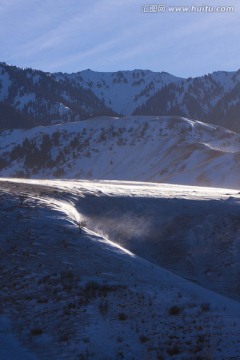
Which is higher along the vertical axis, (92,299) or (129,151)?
(129,151)

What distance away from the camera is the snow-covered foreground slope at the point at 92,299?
36.4 feet

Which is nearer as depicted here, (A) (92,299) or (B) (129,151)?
(A) (92,299)

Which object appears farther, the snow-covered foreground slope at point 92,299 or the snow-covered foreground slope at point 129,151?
the snow-covered foreground slope at point 129,151

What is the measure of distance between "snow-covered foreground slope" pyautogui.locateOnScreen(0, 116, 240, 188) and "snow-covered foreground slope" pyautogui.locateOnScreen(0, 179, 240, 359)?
48.0m

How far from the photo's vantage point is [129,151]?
104125mm

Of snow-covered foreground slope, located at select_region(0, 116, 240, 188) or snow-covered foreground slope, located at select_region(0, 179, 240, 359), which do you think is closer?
snow-covered foreground slope, located at select_region(0, 179, 240, 359)

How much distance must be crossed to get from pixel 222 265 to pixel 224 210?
6.35 metres

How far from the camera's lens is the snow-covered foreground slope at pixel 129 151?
74875 millimetres

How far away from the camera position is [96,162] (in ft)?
338

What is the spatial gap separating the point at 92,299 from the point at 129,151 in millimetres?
91341

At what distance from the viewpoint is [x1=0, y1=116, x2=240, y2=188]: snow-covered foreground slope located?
74875 millimetres

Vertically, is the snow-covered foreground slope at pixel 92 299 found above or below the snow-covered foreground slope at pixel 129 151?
below

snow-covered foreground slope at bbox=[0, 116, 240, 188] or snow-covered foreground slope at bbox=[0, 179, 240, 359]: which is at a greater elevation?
snow-covered foreground slope at bbox=[0, 116, 240, 188]

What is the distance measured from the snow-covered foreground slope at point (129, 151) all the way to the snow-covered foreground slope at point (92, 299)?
47971 mm
